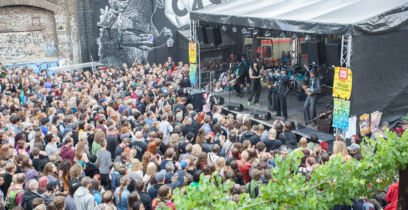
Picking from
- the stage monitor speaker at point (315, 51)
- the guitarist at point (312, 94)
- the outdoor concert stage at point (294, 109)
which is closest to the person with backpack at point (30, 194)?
the outdoor concert stage at point (294, 109)

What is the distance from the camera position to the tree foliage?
3139mm

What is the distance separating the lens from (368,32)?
901 centimetres

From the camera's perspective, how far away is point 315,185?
3799 millimetres

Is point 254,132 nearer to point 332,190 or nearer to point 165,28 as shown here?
point 332,190

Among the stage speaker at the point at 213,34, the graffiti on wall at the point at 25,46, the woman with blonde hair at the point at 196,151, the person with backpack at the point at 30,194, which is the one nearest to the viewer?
the person with backpack at the point at 30,194

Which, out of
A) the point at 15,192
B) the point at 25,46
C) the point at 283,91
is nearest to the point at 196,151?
the point at 15,192

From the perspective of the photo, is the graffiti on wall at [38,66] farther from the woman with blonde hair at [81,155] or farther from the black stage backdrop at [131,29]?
the woman with blonde hair at [81,155]

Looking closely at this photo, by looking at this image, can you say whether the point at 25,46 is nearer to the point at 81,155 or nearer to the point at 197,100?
the point at 197,100

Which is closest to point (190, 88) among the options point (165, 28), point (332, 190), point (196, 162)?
point (165, 28)

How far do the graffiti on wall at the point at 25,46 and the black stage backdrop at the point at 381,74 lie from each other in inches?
633

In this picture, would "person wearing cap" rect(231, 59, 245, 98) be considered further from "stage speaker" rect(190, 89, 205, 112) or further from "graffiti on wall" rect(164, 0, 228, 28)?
"graffiti on wall" rect(164, 0, 228, 28)

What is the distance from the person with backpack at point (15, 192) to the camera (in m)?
5.81

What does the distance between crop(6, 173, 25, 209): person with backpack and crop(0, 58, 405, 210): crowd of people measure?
0.05 ft

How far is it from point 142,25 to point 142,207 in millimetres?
16775
